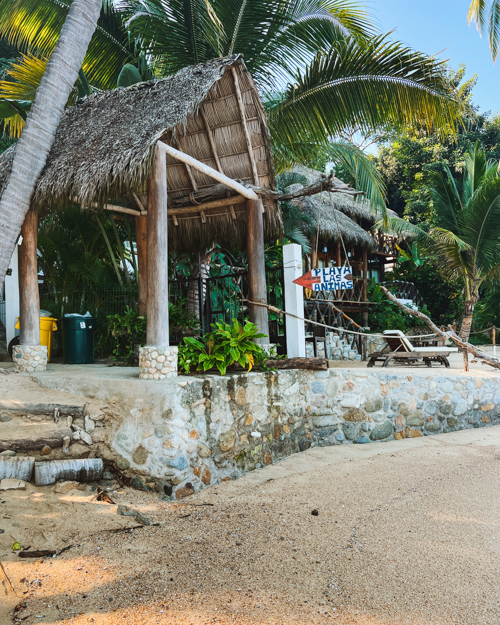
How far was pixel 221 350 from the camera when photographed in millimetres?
4922

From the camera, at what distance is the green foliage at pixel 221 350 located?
4.82m

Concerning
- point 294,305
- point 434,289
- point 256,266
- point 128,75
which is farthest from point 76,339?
point 434,289

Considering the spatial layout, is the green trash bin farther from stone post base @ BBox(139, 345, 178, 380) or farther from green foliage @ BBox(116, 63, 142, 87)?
green foliage @ BBox(116, 63, 142, 87)

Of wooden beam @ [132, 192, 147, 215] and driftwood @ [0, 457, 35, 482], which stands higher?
wooden beam @ [132, 192, 147, 215]

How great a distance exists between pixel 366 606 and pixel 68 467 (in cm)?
254

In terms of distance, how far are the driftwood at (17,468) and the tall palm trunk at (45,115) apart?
217 cm

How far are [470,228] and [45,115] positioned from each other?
1036cm

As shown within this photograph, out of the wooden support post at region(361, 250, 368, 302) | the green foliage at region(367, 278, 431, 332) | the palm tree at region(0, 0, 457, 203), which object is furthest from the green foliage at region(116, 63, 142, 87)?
the wooden support post at region(361, 250, 368, 302)

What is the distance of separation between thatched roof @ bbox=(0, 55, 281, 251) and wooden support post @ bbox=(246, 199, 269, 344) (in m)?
0.42

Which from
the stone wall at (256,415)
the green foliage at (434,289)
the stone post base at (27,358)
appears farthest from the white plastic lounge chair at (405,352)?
the green foliage at (434,289)

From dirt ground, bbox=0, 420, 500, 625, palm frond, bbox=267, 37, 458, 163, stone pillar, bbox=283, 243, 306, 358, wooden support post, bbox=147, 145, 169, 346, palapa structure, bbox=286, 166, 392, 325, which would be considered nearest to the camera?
dirt ground, bbox=0, 420, 500, 625

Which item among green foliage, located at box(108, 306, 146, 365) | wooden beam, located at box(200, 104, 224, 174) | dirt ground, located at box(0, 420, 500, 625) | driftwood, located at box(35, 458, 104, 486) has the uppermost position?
wooden beam, located at box(200, 104, 224, 174)

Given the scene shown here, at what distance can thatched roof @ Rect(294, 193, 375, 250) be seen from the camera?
44.2 feet

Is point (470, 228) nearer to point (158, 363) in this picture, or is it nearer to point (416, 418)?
point (416, 418)
